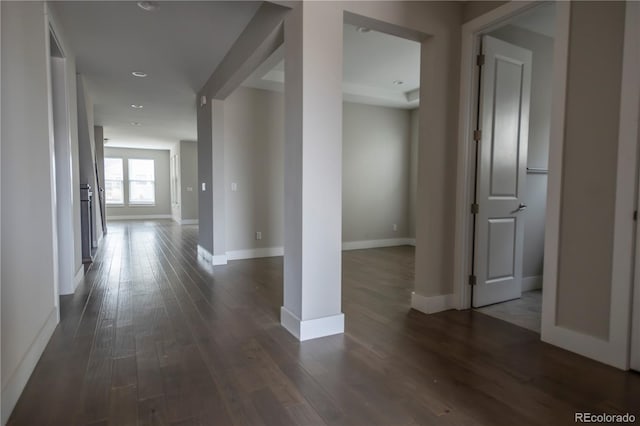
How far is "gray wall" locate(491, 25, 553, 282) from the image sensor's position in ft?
11.8

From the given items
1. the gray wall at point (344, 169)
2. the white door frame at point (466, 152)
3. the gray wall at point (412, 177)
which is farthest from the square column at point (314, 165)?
the gray wall at point (412, 177)

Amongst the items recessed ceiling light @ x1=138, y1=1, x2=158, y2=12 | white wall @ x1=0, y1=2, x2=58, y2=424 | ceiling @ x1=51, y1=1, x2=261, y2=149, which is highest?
ceiling @ x1=51, y1=1, x2=261, y2=149

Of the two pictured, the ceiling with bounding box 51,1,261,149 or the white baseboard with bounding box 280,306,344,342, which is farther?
the ceiling with bounding box 51,1,261,149

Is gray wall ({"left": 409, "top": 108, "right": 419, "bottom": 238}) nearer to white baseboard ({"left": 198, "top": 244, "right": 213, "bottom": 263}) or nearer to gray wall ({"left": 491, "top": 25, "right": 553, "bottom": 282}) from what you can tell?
gray wall ({"left": 491, "top": 25, "right": 553, "bottom": 282})

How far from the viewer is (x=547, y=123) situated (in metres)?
3.72

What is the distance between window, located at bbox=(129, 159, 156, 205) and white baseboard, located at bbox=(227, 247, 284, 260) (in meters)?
9.22

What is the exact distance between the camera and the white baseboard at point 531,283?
3683 millimetres

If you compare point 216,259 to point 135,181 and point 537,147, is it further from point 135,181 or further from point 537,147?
point 135,181

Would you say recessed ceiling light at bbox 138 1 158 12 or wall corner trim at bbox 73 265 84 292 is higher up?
recessed ceiling light at bbox 138 1 158 12

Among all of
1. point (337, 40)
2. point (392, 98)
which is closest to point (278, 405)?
point (337, 40)

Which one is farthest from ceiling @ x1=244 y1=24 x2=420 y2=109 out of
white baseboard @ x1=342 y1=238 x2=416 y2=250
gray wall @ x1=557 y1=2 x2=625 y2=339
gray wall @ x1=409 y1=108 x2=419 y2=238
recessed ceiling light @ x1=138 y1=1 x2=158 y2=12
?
white baseboard @ x1=342 y1=238 x2=416 y2=250

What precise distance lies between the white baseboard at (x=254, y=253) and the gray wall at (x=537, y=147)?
→ 3.46m

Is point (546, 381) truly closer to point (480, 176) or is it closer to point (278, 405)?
point (278, 405)

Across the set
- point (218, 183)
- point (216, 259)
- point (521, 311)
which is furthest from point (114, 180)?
point (521, 311)
